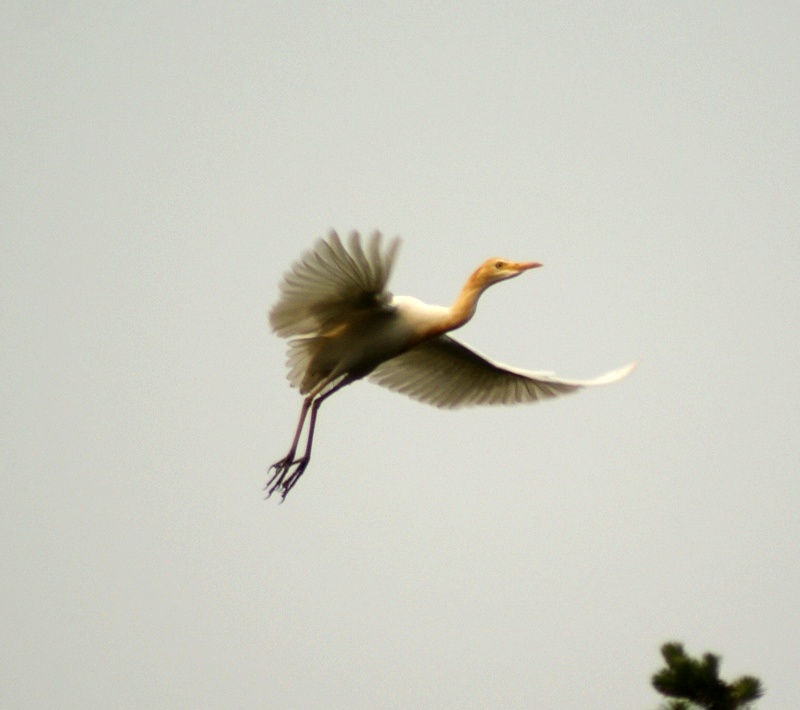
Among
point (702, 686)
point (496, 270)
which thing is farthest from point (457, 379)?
point (702, 686)

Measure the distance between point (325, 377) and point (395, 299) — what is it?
Result: 1196 millimetres

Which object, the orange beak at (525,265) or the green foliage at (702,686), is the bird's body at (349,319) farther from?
the green foliage at (702,686)

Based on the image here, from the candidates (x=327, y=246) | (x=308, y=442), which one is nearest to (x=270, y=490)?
(x=308, y=442)

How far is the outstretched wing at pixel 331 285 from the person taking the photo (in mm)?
11250

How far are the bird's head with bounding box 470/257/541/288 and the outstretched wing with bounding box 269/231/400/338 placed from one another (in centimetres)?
115

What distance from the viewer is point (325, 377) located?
12781 millimetres

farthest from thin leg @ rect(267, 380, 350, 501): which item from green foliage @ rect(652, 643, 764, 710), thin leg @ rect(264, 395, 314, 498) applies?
green foliage @ rect(652, 643, 764, 710)

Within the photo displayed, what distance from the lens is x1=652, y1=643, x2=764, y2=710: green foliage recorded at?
6.84m

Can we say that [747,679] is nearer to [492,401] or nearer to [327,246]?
[327,246]

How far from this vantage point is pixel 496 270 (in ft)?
41.7

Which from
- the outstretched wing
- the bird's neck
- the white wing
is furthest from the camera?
the white wing

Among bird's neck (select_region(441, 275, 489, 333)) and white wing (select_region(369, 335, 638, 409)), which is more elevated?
bird's neck (select_region(441, 275, 489, 333))

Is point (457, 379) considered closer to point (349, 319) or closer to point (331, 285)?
point (349, 319)

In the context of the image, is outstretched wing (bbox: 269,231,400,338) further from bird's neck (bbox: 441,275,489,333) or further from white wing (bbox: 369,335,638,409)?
white wing (bbox: 369,335,638,409)
